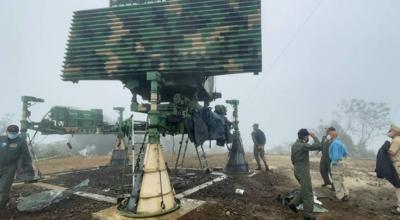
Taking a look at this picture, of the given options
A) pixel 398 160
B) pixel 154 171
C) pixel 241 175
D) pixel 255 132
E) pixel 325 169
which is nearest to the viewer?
pixel 154 171

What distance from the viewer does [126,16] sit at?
8.75 m

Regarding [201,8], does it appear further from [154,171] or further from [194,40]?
[154,171]

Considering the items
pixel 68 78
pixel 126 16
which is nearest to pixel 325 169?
pixel 126 16

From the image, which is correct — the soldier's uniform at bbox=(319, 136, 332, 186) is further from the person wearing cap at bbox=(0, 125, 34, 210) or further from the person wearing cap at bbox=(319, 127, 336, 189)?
the person wearing cap at bbox=(0, 125, 34, 210)

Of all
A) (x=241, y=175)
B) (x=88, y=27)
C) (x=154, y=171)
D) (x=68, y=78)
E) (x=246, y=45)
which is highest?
(x=88, y=27)

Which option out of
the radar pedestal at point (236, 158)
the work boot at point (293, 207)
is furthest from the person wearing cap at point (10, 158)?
the radar pedestal at point (236, 158)

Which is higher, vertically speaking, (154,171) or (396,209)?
(154,171)

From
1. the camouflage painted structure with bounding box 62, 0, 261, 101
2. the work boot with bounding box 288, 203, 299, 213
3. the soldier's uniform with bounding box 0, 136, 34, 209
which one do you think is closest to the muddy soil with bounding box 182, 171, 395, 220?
the work boot with bounding box 288, 203, 299, 213

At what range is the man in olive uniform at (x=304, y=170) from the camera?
647 cm

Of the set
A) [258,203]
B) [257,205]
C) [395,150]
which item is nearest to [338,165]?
[395,150]

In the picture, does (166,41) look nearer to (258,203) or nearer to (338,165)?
(258,203)

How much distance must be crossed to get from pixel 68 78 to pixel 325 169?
9820 mm

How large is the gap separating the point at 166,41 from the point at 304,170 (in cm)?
543

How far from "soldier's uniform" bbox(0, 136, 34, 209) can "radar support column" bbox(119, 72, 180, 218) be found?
129 inches
